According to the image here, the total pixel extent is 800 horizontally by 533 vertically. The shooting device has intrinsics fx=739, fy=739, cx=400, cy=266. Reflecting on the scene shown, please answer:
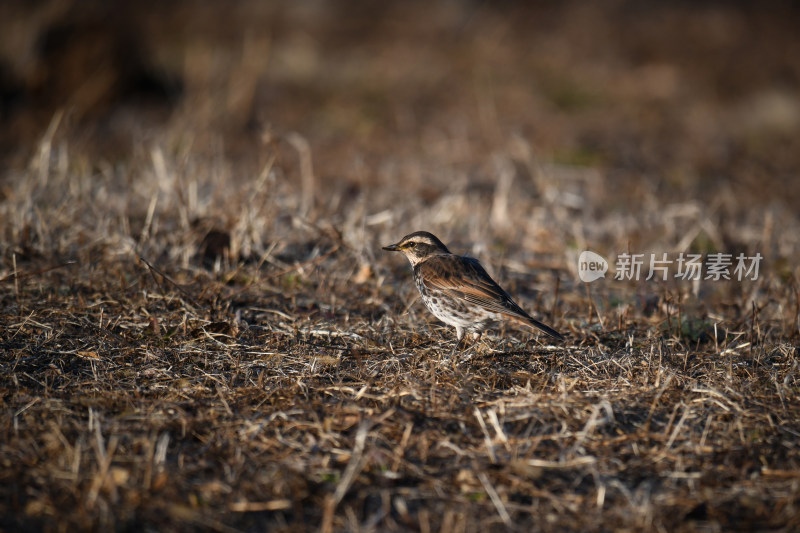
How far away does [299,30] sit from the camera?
75.0 feet

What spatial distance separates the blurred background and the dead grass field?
0.25ft

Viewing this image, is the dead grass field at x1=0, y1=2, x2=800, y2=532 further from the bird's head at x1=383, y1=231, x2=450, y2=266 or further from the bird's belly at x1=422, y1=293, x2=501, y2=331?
the bird's head at x1=383, y1=231, x2=450, y2=266

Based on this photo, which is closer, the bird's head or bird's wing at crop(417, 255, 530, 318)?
A: bird's wing at crop(417, 255, 530, 318)

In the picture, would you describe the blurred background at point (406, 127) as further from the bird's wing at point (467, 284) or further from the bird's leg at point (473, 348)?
the bird's leg at point (473, 348)

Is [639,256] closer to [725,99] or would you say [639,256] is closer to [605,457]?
[605,457]

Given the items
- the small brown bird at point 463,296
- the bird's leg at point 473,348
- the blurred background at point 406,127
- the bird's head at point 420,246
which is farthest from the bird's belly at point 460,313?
the blurred background at point 406,127

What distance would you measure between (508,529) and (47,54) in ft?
42.6

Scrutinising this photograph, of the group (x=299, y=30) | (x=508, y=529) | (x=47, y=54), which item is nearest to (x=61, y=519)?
(x=508, y=529)

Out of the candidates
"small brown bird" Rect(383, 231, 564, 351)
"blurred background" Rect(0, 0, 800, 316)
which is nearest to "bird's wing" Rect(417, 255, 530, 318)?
"small brown bird" Rect(383, 231, 564, 351)

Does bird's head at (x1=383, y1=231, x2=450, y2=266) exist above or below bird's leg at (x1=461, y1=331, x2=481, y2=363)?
above

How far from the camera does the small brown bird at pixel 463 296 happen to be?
227 inches

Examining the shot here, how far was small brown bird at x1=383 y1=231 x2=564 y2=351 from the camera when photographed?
5.77 m

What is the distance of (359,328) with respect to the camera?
19.7ft

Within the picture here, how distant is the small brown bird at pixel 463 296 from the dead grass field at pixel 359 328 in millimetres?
232
